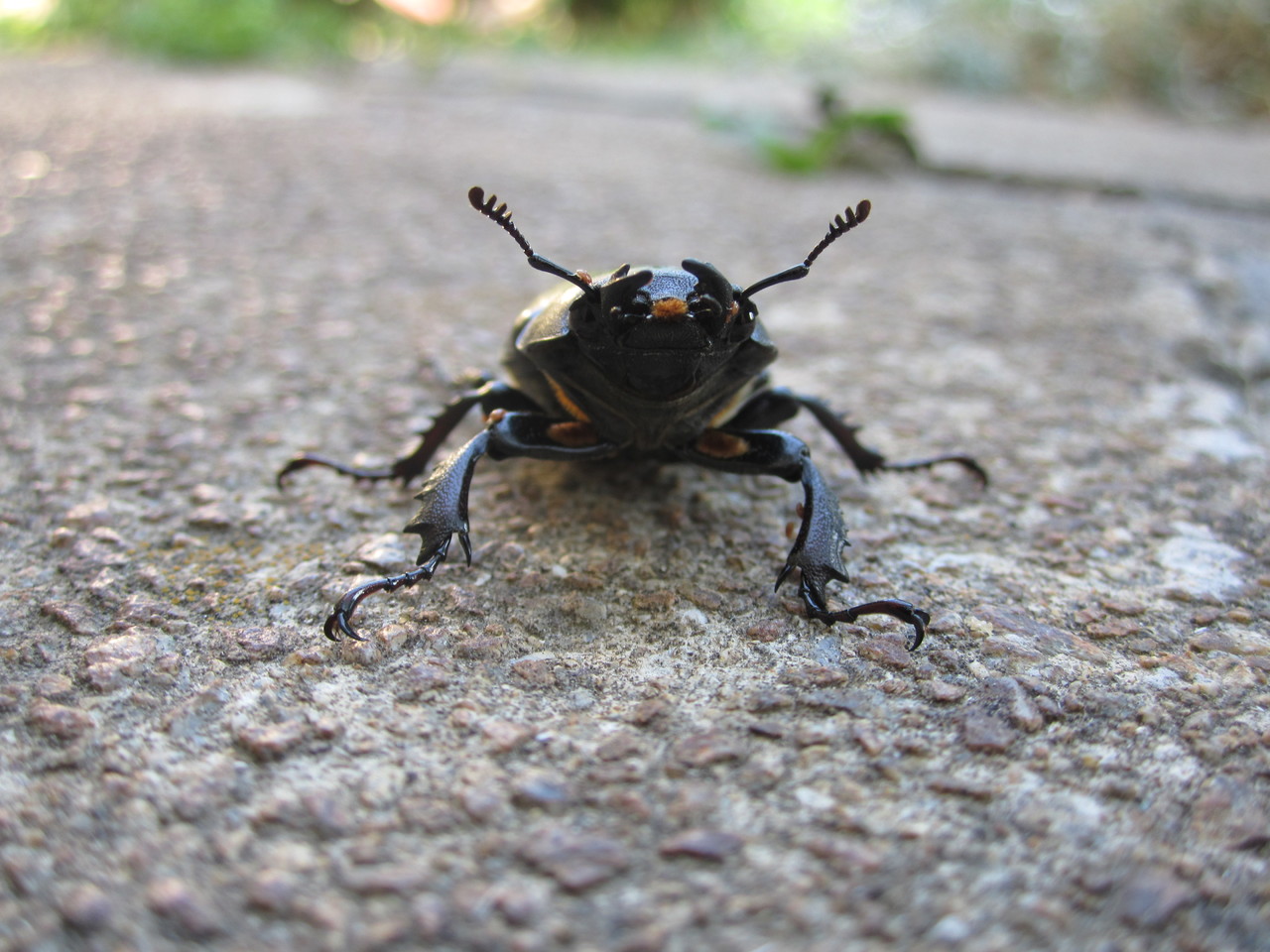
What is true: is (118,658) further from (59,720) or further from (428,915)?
(428,915)

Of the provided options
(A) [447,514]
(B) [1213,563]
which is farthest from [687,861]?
(B) [1213,563]

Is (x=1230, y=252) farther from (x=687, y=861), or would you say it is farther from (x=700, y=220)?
(x=687, y=861)

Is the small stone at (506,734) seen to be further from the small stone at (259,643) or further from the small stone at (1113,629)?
the small stone at (1113,629)

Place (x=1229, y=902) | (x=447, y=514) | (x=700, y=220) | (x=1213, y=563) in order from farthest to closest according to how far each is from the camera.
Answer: (x=700, y=220)
(x=1213, y=563)
(x=447, y=514)
(x=1229, y=902)

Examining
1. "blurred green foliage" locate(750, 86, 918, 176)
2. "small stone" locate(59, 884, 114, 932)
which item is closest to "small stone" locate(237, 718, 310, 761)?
"small stone" locate(59, 884, 114, 932)

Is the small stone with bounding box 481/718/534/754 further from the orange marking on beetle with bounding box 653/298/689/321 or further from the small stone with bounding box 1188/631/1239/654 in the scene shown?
the small stone with bounding box 1188/631/1239/654

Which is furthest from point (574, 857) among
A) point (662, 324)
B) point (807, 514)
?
point (662, 324)
